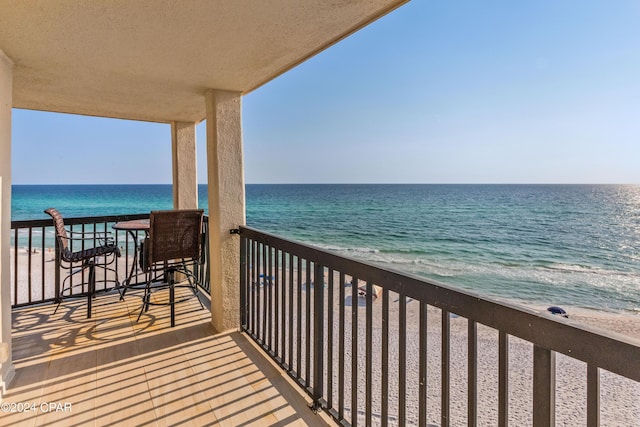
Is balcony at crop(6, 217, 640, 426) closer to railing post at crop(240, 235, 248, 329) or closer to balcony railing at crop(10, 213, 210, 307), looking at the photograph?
railing post at crop(240, 235, 248, 329)

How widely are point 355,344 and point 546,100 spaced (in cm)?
2524

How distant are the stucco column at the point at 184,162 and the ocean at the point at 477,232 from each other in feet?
10.6

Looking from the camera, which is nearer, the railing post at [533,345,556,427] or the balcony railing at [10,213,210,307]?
the railing post at [533,345,556,427]

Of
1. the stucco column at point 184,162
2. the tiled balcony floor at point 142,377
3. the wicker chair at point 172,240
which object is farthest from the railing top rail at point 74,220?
the wicker chair at point 172,240

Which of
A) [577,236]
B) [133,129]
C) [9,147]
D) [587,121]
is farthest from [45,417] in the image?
[133,129]

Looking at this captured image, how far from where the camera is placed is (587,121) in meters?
17.9

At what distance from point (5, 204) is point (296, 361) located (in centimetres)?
217

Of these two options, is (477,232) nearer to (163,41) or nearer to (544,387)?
(163,41)

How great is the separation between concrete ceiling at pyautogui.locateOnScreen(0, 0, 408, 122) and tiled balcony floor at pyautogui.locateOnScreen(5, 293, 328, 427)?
2.11 meters

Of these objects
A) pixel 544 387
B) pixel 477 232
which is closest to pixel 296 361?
→ pixel 544 387

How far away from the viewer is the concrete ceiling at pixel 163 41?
1.65m

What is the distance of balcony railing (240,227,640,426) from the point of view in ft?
2.60

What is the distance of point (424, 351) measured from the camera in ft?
3.96

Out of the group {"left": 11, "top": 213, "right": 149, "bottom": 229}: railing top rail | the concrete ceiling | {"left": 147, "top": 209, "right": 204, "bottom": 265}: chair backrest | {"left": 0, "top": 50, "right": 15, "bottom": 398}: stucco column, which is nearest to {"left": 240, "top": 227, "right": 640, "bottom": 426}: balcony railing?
{"left": 147, "top": 209, "right": 204, "bottom": 265}: chair backrest
